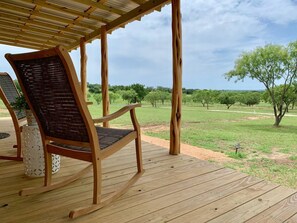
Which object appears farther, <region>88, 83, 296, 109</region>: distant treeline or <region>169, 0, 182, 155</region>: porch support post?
<region>88, 83, 296, 109</region>: distant treeline

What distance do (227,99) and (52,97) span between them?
7.34 meters

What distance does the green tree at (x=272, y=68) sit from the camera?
5.88m

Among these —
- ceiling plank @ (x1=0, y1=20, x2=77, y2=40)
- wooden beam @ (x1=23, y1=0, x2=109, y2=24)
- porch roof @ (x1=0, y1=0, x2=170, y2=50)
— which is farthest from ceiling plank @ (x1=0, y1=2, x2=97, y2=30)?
ceiling plank @ (x1=0, y1=20, x2=77, y2=40)

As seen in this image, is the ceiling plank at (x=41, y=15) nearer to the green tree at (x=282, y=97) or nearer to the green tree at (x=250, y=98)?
the green tree at (x=250, y=98)

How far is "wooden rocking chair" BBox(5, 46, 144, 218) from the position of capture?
1167 millimetres

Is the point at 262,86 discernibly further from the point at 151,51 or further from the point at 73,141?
the point at 73,141

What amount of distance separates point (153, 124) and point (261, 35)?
15.8 feet

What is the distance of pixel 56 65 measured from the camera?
3.80ft

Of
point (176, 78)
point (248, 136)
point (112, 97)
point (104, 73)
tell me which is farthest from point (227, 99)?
point (176, 78)

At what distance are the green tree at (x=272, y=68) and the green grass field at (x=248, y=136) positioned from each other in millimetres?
531

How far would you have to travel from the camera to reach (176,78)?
2.49 metres

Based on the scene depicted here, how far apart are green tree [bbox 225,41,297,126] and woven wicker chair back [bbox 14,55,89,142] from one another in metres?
6.17

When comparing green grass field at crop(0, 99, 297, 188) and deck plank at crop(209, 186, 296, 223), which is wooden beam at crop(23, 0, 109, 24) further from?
deck plank at crop(209, 186, 296, 223)

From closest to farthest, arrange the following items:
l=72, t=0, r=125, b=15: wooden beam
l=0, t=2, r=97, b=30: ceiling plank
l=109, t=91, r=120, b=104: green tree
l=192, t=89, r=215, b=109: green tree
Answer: l=72, t=0, r=125, b=15: wooden beam
l=0, t=2, r=97, b=30: ceiling plank
l=109, t=91, r=120, b=104: green tree
l=192, t=89, r=215, b=109: green tree
